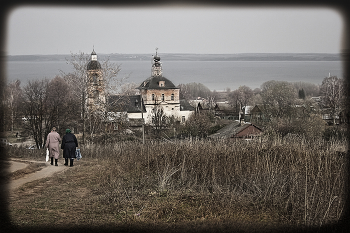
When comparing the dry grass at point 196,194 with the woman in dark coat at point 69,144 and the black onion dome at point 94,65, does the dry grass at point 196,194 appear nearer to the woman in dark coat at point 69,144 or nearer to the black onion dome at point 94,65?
the woman in dark coat at point 69,144

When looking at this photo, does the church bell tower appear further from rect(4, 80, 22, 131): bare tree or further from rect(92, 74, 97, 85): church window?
rect(4, 80, 22, 131): bare tree

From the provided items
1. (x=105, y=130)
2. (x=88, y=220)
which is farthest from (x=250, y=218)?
(x=105, y=130)

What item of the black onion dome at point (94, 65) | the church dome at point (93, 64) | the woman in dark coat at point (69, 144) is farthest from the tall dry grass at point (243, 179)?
the black onion dome at point (94, 65)

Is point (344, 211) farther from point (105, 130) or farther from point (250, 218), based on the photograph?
point (105, 130)

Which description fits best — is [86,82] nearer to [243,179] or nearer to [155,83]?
[243,179]

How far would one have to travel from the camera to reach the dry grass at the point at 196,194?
4250mm

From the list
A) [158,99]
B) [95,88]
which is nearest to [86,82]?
[95,88]

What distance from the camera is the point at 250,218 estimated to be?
170 inches

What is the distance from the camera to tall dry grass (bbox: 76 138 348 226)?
452cm

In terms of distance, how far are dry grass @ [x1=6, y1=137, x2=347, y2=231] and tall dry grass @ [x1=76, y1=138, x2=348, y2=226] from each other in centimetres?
1

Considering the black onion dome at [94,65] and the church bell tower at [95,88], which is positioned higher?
the black onion dome at [94,65]

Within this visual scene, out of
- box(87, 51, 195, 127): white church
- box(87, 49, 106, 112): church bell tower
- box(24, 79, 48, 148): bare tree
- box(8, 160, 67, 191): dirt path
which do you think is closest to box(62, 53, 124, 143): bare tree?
box(87, 49, 106, 112): church bell tower

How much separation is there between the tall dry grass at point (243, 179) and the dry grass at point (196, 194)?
1 centimetres

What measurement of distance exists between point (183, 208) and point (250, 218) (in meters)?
0.79
